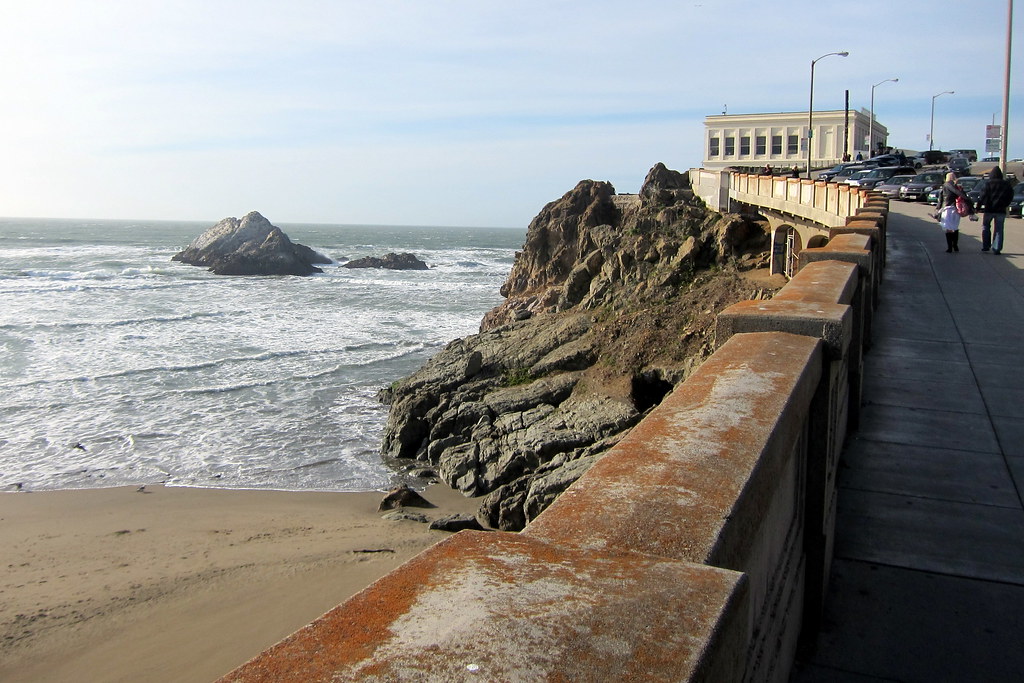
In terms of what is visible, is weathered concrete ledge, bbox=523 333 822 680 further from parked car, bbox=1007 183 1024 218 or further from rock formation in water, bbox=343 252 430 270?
rock formation in water, bbox=343 252 430 270

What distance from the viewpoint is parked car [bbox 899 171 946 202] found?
3853 centimetres

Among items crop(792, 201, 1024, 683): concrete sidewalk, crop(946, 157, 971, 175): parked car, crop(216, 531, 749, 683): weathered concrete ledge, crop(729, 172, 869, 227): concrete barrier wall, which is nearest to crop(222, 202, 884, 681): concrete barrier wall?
crop(216, 531, 749, 683): weathered concrete ledge

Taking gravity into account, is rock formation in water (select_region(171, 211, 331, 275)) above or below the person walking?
below

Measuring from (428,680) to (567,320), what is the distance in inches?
776

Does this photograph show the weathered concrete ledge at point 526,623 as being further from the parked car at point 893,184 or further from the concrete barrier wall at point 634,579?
the parked car at point 893,184

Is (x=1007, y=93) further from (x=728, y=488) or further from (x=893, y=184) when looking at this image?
(x=728, y=488)

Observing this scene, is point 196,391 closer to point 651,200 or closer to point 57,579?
point 57,579

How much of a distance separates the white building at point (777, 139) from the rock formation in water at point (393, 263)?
101 ft

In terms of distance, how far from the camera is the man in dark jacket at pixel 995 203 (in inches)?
657

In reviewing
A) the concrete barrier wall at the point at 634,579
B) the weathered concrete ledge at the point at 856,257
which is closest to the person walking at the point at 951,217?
the weathered concrete ledge at the point at 856,257

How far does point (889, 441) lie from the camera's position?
6270 millimetres

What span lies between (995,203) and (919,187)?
79.1 feet

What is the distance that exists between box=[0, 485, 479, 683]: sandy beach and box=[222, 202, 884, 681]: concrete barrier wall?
693 centimetres

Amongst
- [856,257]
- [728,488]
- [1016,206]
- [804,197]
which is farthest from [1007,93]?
[728,488]
